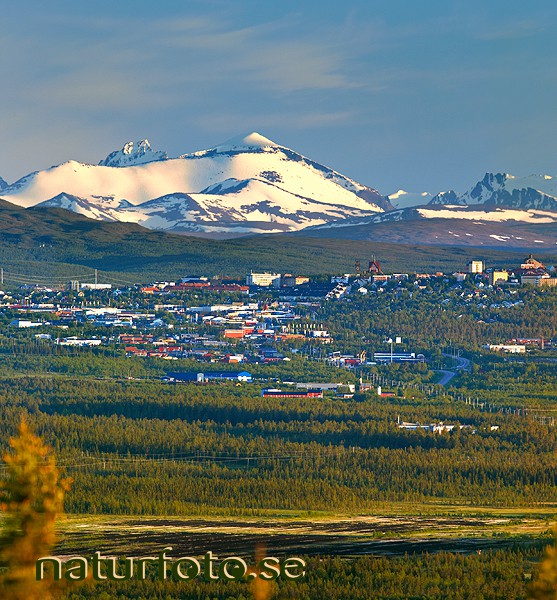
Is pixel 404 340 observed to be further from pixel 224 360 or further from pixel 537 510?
pixel 537 510

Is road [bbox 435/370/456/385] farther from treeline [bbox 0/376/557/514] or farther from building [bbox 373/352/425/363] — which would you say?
treeline [bbox 0/376/557/514]

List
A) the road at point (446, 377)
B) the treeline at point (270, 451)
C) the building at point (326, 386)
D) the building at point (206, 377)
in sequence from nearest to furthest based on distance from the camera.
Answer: the treeline at point (270, 451), the building at point (326, 386), the building at point (206, 377), the road at point (446, 377)

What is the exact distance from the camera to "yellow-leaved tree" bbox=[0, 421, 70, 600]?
1129 inches

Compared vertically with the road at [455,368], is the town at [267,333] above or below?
above

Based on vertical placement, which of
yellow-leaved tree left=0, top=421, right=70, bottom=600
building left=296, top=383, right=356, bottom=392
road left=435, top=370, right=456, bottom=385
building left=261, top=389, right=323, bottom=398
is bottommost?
building left=261, top=389, right=323, bottom=398

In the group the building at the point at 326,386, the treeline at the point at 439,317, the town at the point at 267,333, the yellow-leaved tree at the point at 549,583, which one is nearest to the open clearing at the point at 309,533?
the yellow-leaved tree at the point at 549,583

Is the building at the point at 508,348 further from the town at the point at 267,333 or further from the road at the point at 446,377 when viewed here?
the road at the point at 446,377

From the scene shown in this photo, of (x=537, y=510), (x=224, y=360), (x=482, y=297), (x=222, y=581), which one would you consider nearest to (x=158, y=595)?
(x=222, y=581)

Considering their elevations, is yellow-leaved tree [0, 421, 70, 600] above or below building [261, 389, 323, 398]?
above

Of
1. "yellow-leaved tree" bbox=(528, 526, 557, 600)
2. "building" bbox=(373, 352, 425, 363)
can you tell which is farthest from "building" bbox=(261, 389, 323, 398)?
"yellow-leaved tree" bbox=(528, 526, 557, 600)

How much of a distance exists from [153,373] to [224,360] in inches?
442

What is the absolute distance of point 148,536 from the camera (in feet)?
238

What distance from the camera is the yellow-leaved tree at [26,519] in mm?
28688

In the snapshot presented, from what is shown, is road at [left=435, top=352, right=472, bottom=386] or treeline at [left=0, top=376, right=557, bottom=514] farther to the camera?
road at [left=435, top=352, right=472, bottom=386]
